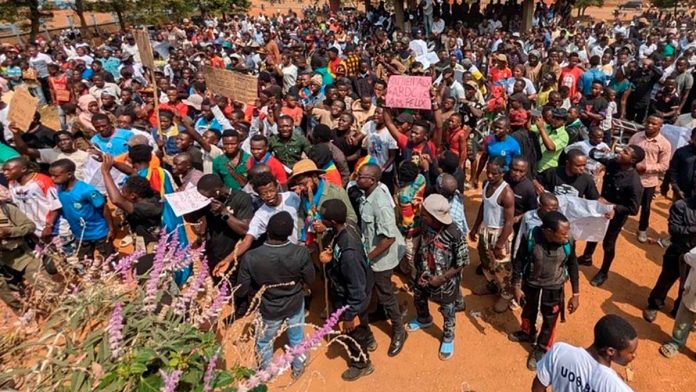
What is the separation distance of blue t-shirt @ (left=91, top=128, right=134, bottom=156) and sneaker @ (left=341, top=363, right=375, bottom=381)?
4.35 metres

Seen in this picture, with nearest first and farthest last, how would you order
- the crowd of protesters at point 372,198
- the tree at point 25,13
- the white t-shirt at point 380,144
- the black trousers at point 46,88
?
the crowd of protesters at point 372,198
the white t-shirt at point 380,144
the black trousers at point 46,88
the tree at point 25,13

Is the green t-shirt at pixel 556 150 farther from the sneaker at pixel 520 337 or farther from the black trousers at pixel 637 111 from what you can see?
the black trousers at pixel 637 111

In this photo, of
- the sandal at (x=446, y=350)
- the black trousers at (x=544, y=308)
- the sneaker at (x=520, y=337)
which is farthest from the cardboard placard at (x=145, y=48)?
the sneaker at (x=520, y=337)

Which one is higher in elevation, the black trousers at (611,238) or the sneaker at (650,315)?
the black trousers at (611,238)

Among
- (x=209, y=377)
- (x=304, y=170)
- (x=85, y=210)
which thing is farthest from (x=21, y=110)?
(x=209, y=377)

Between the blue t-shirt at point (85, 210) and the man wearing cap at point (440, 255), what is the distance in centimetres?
356

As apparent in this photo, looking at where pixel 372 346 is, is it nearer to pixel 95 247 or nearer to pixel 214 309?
pixel 214 309

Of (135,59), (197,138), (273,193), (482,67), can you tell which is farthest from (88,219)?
(482,67)

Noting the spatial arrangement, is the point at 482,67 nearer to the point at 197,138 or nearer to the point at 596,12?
the point at 197,138

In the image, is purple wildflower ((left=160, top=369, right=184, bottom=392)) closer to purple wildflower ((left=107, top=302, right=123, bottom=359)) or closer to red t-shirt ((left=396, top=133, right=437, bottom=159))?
purple wildflower ((left=107, top=302, right=123, bottom=359))

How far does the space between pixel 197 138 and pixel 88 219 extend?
172 cm

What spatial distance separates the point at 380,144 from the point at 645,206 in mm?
3646

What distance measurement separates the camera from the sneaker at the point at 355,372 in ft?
13.9

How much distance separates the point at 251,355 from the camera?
1855 millimetres
